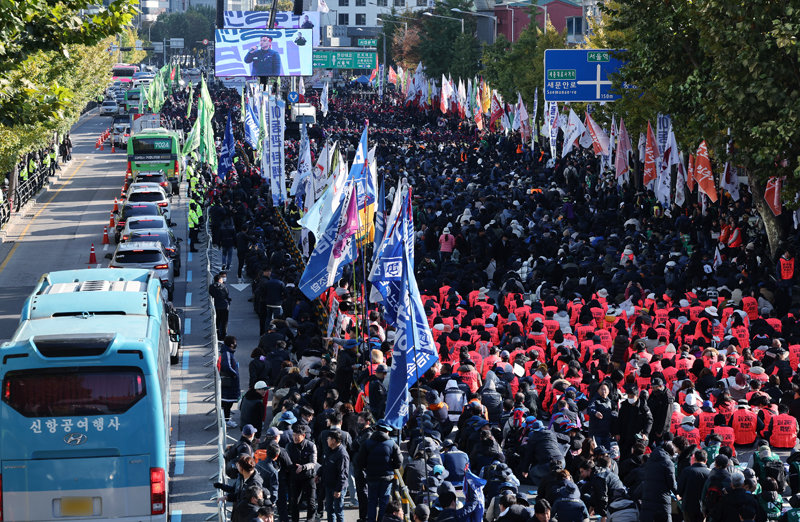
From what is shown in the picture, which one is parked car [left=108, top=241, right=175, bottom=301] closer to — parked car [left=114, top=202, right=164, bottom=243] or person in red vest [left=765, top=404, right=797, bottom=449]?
parked car [left=114, top=202, right=164, bottom=243]

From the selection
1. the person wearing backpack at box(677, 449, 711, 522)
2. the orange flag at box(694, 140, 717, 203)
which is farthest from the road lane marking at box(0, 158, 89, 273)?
the person wearing backpack at box(677, 449, 711, 522)

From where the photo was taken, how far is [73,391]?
12742mm

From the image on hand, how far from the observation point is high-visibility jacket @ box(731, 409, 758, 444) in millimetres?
16641

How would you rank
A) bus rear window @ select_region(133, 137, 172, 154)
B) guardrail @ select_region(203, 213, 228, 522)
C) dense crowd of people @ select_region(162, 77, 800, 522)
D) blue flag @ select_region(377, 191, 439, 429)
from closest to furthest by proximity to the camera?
dense crowd of people @ select_region(162, 77, 800, 522) < blue flag @ select_region(377, 191, 439, 429) < guardrail @ select_region(203, 213, 228, 522) < bus rear window @ select_region(133, 137, 172, 154)

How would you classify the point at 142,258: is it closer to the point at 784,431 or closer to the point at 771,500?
the point at 784,431

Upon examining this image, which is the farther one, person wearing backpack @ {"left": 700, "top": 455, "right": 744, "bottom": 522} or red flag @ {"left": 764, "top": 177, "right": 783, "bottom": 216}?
red flag @ {"left": 764, "top": 177, "right": 783, "bottom": 216}

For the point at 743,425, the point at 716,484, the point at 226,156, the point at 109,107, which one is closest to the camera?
the point at 716,484

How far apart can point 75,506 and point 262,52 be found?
57.2 metres

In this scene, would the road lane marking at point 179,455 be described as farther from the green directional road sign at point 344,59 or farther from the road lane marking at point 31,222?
the green directional road sign at point 344,59

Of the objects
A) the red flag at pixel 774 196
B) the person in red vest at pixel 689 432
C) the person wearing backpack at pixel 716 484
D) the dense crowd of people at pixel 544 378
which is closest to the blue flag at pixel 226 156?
the dense crowd of people at pixel 544 378

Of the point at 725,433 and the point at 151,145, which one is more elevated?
the point at 151,145

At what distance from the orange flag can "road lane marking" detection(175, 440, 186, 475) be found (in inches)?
668

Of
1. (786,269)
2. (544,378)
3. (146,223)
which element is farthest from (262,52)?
(544,378)

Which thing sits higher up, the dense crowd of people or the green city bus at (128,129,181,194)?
the green city bus at (128,129,181,194)
